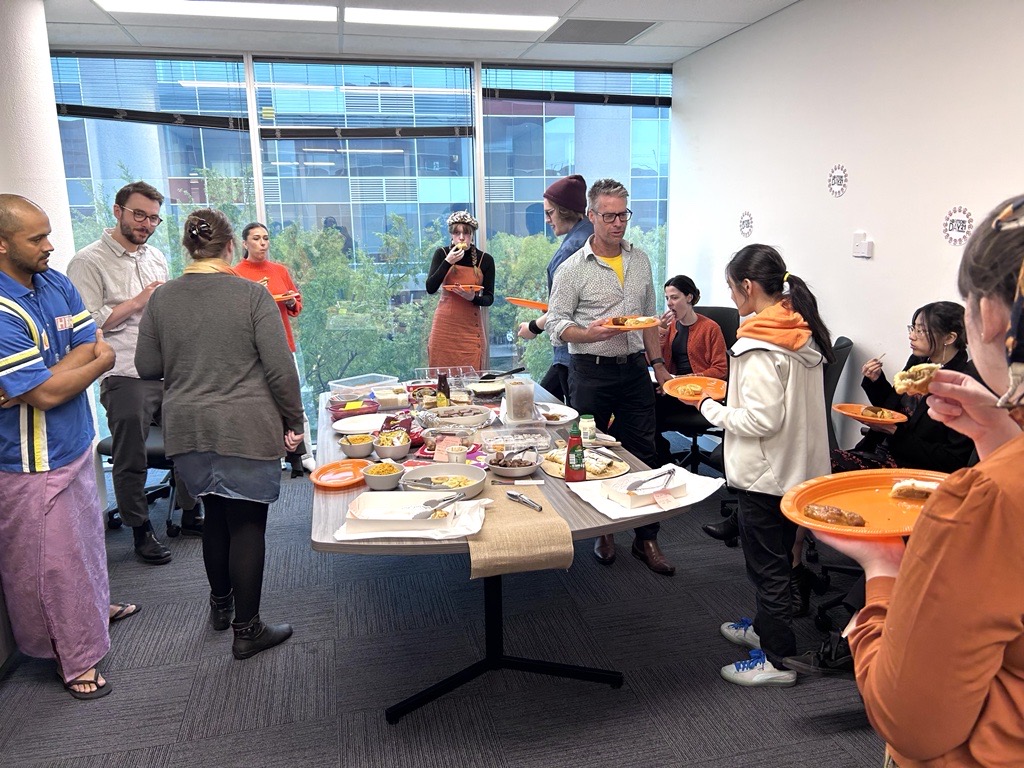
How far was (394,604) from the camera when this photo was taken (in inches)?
124

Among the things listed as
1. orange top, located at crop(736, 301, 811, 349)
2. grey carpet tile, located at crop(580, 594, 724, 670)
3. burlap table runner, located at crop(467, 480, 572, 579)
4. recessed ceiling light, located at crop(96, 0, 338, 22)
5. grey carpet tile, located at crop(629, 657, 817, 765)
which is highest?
recessed ceiling light, located at crop(96, 0, 338, 22)

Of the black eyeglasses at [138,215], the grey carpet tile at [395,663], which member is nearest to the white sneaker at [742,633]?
the grey carpet tile at [395,663]

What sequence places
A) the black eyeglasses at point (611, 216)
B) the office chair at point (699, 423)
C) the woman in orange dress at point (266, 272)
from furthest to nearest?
1. the woman in orange dress at point (266, 272)
2. the office chair at point (699, 423)
3. the black eyeglasses at point (611, 216)

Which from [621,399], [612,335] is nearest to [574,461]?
[612,335]

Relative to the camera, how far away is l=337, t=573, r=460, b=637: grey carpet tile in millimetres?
2971

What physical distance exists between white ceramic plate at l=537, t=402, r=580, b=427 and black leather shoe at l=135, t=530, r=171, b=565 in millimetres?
2064

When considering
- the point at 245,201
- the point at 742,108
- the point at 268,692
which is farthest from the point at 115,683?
the point at 742,108

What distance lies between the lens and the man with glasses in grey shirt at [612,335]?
3.27 m

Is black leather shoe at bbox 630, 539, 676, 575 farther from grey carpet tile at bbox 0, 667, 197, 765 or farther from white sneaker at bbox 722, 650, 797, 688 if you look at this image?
grey carpet tile at bbox 0, 667, 197, 765

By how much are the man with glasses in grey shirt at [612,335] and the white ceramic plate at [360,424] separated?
0.92m

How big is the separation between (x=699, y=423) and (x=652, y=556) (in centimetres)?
112

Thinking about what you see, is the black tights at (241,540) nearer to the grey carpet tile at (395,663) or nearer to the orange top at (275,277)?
the grey carpet tile at (395,663)

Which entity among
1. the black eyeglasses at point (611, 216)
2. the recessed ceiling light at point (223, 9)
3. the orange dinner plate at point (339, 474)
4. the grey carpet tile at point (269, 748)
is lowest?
the grey carpet tile at point (269, 748)

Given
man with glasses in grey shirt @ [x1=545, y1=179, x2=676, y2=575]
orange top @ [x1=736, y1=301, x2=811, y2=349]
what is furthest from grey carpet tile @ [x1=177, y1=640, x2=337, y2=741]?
orange top @ [x1=736, y1=301, x2=811, y2=349]
